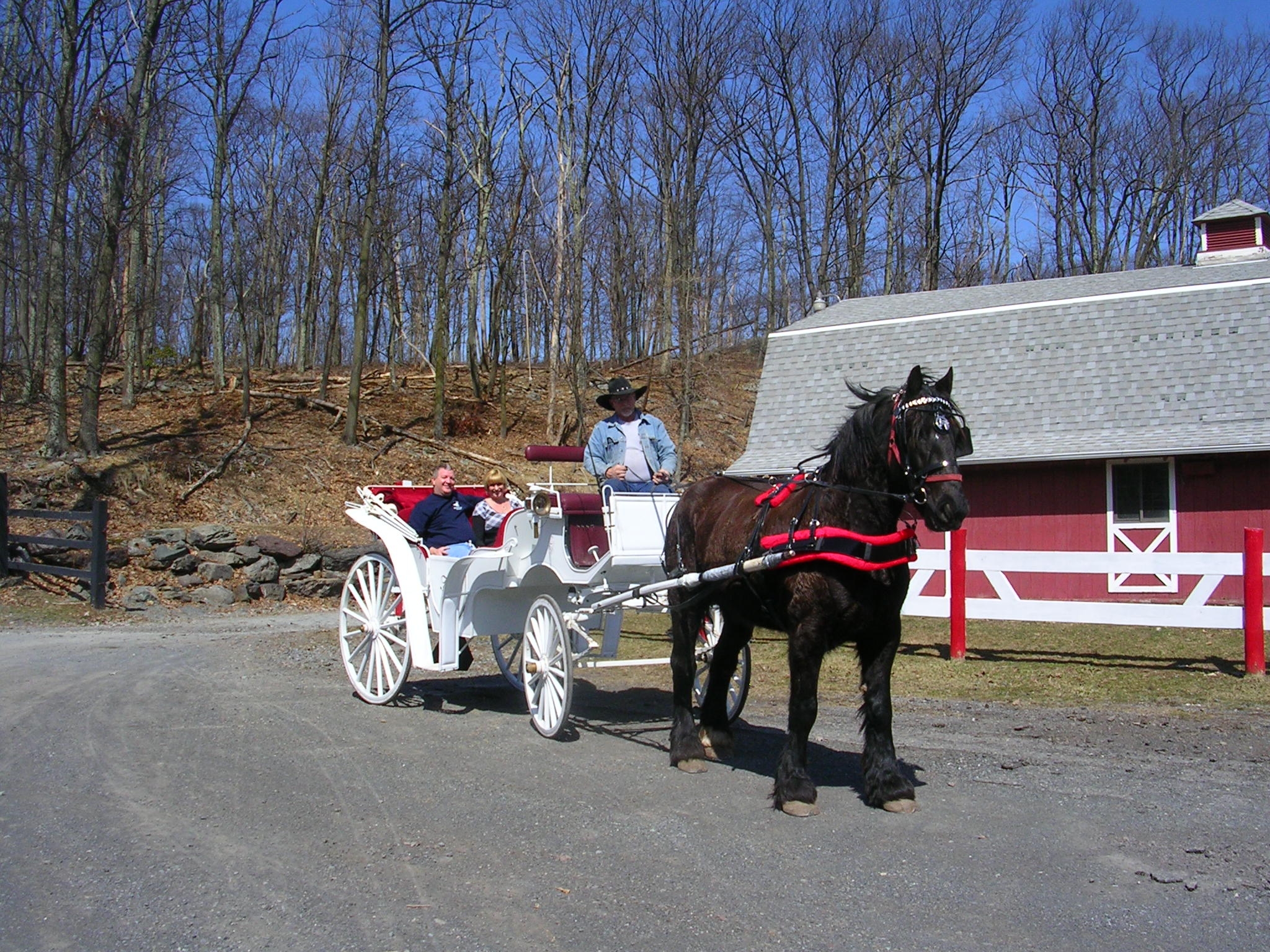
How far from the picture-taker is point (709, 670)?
23.3ft

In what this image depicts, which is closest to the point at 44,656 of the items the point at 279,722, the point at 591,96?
the point at 279,722

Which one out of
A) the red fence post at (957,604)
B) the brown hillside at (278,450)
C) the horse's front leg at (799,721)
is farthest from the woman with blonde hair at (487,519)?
the brown hillside at (278,450)

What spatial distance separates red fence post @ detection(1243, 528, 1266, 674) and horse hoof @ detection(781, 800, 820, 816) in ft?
19.4

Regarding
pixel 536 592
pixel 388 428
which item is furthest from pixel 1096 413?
pixel 388 428

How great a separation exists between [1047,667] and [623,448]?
4950 mm

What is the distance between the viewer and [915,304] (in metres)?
20.9

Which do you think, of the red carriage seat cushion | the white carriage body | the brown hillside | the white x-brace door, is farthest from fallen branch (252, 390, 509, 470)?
the red carriage seat cushion

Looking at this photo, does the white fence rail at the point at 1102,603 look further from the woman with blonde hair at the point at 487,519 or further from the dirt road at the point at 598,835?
the woman with blonde hair at the point at 487,519

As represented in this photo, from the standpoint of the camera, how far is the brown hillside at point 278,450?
18.7 metres

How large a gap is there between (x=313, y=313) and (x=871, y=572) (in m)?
30.9

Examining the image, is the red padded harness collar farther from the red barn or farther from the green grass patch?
the red barn

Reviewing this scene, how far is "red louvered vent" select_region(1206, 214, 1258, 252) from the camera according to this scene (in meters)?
20.3

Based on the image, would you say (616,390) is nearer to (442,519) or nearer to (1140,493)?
(442,519)

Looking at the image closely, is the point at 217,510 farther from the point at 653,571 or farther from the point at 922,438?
the point at 922,438
